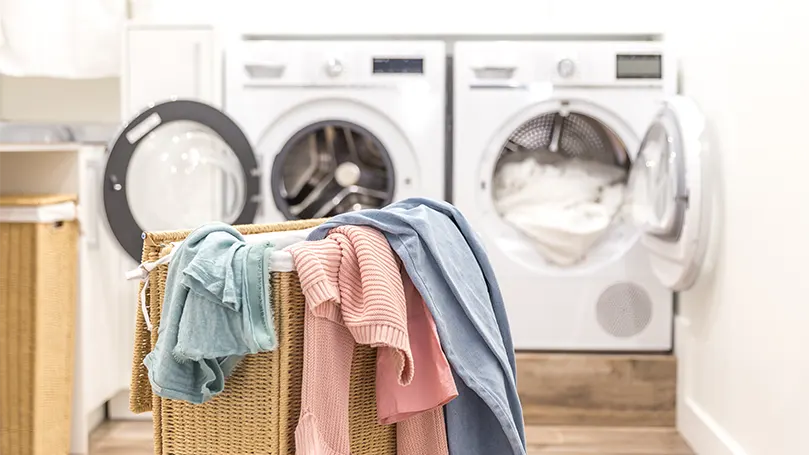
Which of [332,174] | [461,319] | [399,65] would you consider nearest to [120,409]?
[332,174]

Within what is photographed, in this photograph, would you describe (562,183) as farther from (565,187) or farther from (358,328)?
(358,328)

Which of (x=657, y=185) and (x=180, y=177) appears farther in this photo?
(x=180, y=177)

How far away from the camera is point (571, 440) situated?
2441mm

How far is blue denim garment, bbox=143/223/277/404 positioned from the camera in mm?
1256

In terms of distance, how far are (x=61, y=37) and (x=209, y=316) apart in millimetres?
1643

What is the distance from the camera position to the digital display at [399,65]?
2.58 meters

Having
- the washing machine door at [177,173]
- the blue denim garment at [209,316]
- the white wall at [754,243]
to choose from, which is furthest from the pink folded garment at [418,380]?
the washing machine door at [177,173]

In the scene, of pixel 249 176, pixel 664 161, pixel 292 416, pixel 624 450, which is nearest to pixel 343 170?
pixel 249 176

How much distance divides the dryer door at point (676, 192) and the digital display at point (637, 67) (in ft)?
0.84

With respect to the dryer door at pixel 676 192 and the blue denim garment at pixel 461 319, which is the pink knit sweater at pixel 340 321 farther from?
the dryer door at pixel 676 192

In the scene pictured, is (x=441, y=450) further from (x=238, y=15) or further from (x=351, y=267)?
(x=238, y=15)

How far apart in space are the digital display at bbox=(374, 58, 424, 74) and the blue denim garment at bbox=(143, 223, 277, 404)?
136cm

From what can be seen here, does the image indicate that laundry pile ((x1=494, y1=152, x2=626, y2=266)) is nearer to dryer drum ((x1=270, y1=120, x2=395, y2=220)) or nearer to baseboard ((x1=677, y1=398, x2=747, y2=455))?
dryer drum ((x1=270, y1=120, x2=395, y2=220))

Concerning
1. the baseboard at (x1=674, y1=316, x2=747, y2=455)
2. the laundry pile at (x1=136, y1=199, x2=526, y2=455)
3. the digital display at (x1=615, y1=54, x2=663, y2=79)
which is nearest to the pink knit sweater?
the laundry pile at (x1=136, y1=199, x2=526, y2=455)
